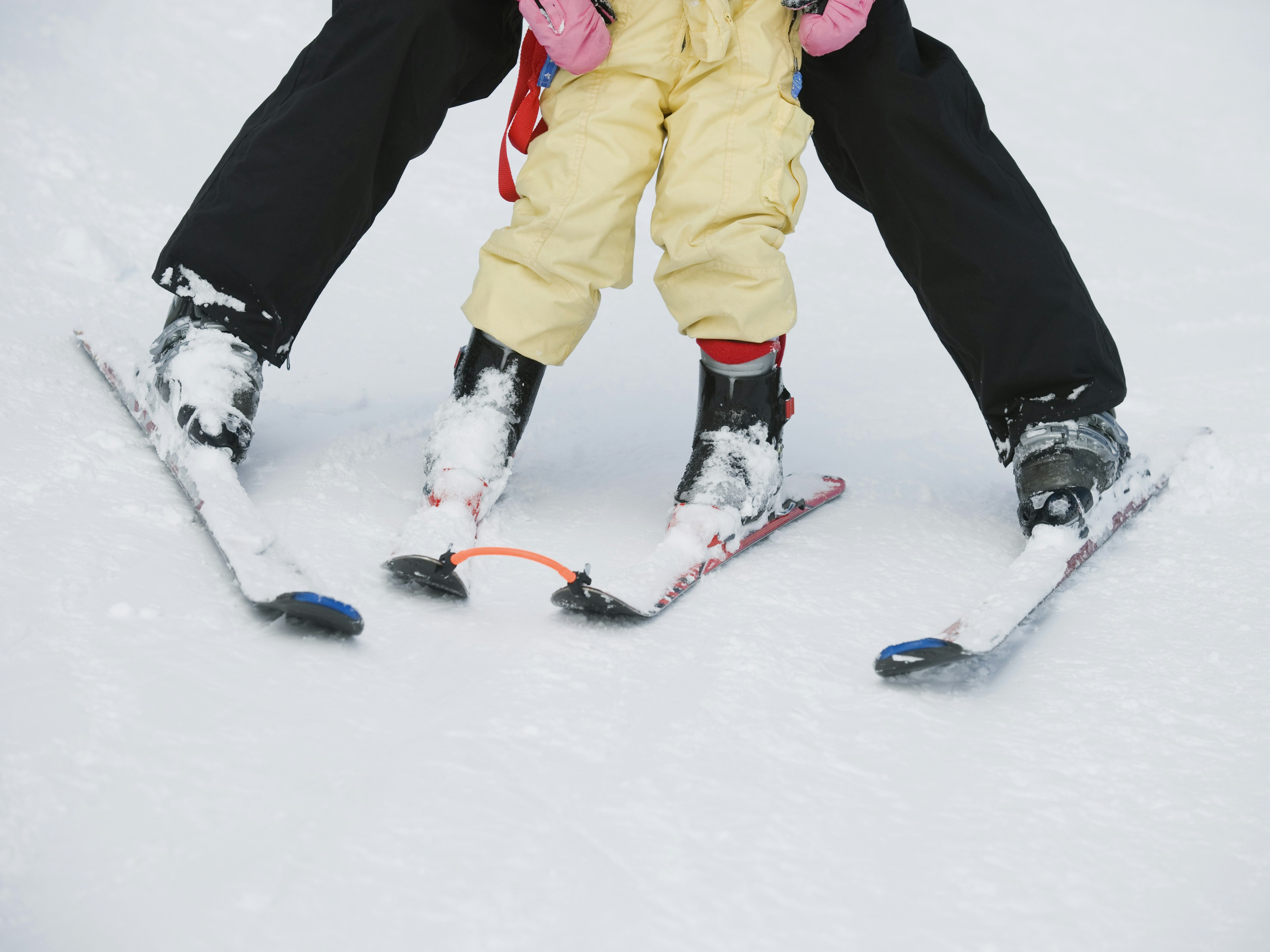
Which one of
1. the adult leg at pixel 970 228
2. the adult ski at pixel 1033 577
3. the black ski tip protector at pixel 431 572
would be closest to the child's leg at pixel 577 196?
the adult leg at pixel 970 228

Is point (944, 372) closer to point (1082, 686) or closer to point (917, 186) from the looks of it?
point (917, 186)

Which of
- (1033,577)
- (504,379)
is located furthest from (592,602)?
(1033,577)

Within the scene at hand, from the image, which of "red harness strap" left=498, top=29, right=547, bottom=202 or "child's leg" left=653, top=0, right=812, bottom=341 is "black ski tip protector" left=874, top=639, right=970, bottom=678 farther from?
"red harness strap" left=498, top=29, right=547, bottom=202

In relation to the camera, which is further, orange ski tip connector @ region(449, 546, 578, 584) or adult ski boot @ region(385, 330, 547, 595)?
adult ski boot @ region(385, 330, 547, 595)

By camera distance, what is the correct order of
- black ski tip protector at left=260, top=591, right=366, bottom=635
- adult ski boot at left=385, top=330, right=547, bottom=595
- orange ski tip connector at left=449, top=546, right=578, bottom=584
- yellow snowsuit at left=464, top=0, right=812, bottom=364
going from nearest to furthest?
black ski tip protector at left=260, top=591, right=366, bottom=635 → orange ski tip connector at left=449, top=546, right=578, bottom=584 → adult ski boot at left=385, top=330, right=547, bottom=595 → yellow snowsuit at left=464, top=0, right=812, bottom=364

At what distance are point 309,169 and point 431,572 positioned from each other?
0.62 meters

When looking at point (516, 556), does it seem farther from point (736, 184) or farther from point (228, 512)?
point (736, 184)

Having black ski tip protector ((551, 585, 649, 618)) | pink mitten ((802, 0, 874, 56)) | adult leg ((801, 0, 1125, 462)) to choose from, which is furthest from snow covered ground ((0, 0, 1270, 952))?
pink mitten ((802, 0, 874, 56))

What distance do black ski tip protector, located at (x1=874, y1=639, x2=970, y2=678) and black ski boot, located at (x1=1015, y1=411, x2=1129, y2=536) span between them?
47cm

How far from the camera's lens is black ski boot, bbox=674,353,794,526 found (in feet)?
4.92

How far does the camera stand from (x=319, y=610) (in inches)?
41.6

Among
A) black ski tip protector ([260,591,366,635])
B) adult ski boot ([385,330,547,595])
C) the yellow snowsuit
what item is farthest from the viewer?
the yellow snowsuit

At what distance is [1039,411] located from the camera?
158 centimetres

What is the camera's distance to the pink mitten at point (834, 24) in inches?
57.4
